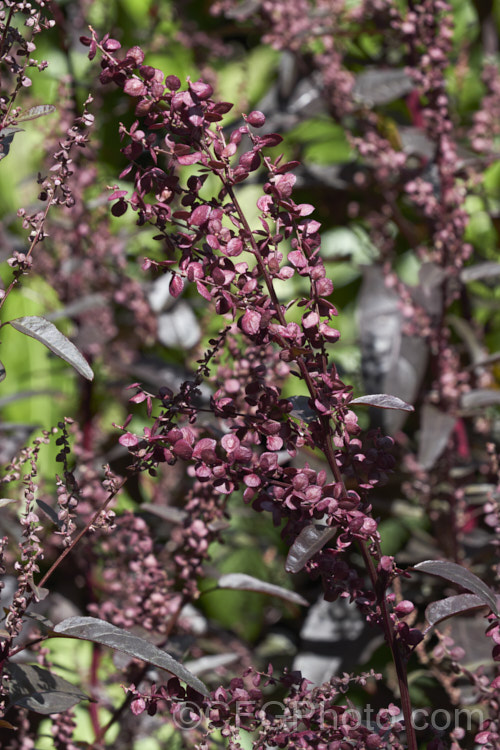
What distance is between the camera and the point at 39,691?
0.60 m

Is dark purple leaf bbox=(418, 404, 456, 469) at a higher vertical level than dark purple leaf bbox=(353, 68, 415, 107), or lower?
lower

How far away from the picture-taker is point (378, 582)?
56 centimetres

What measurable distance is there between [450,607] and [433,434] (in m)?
0.49

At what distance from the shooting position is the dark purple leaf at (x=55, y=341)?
52 cm

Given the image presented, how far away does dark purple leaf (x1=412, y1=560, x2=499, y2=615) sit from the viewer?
532 mm

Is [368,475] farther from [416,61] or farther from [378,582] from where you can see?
[416,61]

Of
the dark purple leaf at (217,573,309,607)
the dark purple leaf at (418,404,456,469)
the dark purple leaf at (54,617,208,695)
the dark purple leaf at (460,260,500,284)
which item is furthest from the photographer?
the dark purple leaf at (460,260,500,284)

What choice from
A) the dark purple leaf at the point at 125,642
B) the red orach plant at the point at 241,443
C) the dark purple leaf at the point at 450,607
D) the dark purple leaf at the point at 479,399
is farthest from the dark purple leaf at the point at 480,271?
the dark purple leaf at the point at 125,642

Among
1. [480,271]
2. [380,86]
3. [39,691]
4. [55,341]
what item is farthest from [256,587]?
[380,86]

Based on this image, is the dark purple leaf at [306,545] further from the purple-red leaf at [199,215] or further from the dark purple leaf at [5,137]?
the dark purple leaf at [5,137]

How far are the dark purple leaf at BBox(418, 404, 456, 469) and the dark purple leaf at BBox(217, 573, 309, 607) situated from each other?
30 centimetres

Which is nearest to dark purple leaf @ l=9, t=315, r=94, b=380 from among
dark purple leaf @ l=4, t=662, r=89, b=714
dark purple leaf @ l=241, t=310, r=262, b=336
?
dark purple leaf @ l=241, t=310, r=262, b=336

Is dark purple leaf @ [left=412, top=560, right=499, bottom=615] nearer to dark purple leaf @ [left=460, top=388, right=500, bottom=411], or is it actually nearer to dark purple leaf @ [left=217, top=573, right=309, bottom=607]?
dark purple leaf @ [left=217, top=573, right=309, bottom=607]

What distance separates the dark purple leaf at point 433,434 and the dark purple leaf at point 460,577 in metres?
0.45
